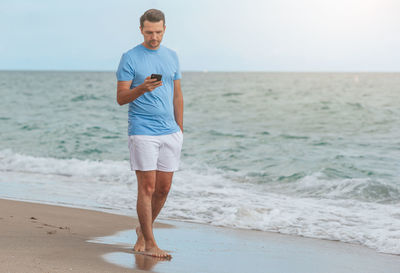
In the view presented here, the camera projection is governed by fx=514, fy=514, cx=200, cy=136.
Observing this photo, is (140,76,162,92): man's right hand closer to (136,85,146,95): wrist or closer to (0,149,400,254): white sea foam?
(136,85,146,95): wrist

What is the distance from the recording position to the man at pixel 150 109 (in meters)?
3.78

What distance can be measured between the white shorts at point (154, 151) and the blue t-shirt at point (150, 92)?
50 millimetres

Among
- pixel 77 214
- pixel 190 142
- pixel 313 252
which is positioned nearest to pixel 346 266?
pixel 313 252

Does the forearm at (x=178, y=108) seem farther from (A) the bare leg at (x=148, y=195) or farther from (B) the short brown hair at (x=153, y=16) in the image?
(B) the short brown hair at (x=153, y=16)

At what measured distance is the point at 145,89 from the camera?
3604mm

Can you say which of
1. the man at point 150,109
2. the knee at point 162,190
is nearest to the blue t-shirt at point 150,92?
the man at point 150,109

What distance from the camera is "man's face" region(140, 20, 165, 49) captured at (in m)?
3.77

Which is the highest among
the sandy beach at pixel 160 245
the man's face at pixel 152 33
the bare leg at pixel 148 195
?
the man's face at pixel 152 33

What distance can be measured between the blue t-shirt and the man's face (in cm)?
7

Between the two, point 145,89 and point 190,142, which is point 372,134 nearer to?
point 190,142

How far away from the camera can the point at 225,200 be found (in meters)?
7.29

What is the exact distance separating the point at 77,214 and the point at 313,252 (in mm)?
2799

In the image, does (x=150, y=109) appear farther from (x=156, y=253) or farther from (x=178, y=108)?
(x=156, y=253)

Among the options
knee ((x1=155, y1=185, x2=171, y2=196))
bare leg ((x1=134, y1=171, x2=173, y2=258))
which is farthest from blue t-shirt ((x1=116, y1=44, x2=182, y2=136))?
knee ((x1=155, y1=185, x2=171, y2=196))
